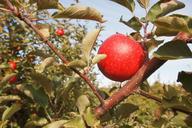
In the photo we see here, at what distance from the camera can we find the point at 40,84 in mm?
1560

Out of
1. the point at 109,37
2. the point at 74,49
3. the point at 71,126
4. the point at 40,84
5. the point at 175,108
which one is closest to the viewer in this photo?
the point at 71,126

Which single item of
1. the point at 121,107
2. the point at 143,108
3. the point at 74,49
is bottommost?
the point at 143,108

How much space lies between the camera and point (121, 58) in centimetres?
135

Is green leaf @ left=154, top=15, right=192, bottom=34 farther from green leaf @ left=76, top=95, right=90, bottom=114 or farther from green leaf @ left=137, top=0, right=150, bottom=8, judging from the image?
green leaf @ left=76, top=95, right=90, bottom=114

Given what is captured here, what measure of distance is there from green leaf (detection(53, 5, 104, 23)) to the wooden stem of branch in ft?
0.78

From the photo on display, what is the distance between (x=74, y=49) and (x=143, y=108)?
1.64m

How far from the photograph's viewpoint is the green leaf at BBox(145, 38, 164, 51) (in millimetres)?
1304

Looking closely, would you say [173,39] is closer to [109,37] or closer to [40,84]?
A: [109,37]

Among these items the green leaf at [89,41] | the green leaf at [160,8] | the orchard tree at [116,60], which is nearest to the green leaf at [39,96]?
the orchard tree at [116,60]

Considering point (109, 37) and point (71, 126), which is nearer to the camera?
point (71, 126)

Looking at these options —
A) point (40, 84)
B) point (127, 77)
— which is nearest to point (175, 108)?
point (127, 77)

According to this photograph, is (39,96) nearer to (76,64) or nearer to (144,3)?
(76,64)

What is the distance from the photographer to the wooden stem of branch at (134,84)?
1.22 m

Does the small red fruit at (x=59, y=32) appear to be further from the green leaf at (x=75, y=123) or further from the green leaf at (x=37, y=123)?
the green leaf at (x=75, y=123)
